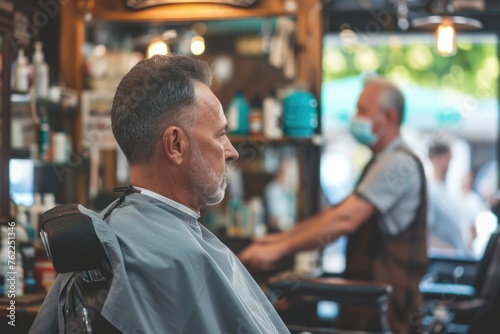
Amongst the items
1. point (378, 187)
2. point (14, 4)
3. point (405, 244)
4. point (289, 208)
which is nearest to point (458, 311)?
point (405, 244)

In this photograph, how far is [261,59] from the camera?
5.68 m

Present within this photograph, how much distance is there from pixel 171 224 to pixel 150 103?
0.94ft

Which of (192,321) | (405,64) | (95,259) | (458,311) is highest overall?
(405,64)

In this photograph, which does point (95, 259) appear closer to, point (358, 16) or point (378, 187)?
point (378, 187)

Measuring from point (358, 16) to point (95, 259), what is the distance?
4.79 m

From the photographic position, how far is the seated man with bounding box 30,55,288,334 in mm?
1629

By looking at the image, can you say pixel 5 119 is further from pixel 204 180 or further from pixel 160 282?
pixel 160 282

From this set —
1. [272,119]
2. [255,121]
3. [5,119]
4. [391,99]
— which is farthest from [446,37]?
[5,119]

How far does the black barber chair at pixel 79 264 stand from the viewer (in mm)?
1577

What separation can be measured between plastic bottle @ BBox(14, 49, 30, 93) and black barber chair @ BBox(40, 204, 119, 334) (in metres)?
2.29

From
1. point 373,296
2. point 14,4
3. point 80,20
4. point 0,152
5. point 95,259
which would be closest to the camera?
point 95,259

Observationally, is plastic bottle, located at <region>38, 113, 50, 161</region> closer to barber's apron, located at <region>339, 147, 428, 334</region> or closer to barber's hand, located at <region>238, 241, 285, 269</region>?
barber's hand, located at <region>238, 241, 285, 269</region>

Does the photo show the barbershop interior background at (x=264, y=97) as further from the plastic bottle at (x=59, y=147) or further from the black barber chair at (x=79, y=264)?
the black barber chair at (x=79, y=264)

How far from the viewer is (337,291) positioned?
337 centimetres
